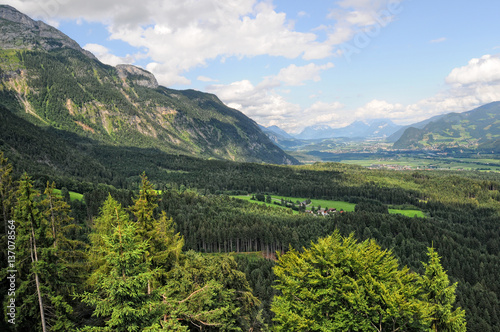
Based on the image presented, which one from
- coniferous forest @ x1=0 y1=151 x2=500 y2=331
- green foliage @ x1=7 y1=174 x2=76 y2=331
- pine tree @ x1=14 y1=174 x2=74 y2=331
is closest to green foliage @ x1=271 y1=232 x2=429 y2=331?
coniferous forest @ x1=0 y1=151 x2=500 y2=331

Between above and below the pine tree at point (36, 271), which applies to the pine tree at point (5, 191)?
above

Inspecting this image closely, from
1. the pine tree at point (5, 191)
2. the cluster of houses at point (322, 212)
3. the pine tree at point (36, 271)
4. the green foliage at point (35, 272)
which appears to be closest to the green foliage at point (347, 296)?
the green foliage at point (35, 272)

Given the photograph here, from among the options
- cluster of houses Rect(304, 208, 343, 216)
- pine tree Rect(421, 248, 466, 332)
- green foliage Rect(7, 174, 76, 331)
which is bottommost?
cluster of houses Rect(304, 208, 343, 216)

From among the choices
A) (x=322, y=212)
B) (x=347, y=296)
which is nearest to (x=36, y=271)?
(x=347, y=296)

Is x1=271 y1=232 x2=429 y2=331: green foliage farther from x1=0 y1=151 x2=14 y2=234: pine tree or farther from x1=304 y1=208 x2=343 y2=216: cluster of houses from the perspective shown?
x1=304 y1=208 x2=343 y2=216: cluster of houses

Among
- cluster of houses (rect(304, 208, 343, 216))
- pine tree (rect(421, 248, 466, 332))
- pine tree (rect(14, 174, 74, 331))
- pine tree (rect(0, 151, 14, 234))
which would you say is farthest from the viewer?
cluster of houses (rect(304, 208, 343, 216))

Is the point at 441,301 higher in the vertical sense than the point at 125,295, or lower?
lower

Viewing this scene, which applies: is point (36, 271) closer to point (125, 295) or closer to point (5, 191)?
point (5, 191)

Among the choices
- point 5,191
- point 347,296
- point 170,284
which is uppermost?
point 5,191

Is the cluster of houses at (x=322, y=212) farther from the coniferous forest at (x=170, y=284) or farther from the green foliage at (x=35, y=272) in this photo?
the green foliage at (x=35, y=272)

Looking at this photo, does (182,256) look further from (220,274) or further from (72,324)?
(72,324)

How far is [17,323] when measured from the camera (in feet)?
68.7

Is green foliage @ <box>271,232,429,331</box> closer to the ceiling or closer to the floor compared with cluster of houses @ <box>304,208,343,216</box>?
closer to the ceiling

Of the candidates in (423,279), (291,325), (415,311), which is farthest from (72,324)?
(423,279)
